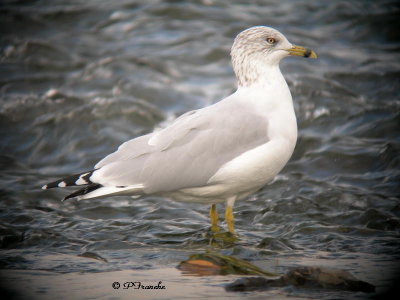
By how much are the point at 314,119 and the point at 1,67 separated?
16.2 feet

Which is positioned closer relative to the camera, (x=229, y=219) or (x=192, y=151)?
(x=192, y=151)

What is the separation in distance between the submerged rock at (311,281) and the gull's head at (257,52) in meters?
1.91

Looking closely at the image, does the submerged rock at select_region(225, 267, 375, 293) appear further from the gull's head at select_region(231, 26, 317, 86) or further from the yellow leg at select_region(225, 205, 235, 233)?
the gull's head at select_region(231, 26, 317, 86)

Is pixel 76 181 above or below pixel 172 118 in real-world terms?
above

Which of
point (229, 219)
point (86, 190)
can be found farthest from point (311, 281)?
point (86, 190)

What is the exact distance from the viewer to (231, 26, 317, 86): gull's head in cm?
525

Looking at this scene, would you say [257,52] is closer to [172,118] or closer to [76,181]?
[76,181]

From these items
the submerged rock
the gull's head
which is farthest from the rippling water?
the gull's head

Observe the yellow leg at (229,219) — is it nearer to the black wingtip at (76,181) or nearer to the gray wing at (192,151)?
the gray wing at (192,151)

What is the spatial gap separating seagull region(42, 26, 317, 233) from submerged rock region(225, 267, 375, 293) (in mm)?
1211

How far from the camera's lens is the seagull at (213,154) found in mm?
4867

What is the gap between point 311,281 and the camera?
3.72 m

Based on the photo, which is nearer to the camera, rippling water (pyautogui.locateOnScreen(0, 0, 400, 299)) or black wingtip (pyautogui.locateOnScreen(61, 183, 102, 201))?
rippling water (pyautogui.locateOnScreen(0, 0, 400, 299))

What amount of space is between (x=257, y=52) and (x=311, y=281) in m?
2.17
